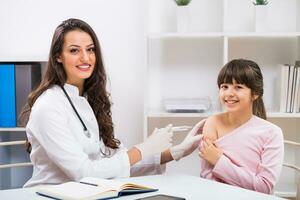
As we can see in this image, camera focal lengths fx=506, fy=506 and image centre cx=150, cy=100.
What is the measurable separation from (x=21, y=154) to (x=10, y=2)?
909 millimetres

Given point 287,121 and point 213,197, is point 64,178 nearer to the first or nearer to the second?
point 213,197

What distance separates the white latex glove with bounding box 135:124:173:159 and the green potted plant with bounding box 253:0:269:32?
870 millimetres

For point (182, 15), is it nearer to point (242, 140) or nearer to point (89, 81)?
point (89, 81)

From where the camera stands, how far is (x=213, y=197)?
1646 mm

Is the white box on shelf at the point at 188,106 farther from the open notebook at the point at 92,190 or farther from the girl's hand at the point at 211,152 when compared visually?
the open notebook at the point at 92,190

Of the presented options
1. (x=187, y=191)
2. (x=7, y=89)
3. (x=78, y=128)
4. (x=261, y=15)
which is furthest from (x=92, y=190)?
(x=261, y=15)

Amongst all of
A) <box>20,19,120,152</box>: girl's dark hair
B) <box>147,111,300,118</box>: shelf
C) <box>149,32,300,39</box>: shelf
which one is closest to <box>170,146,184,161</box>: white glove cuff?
<box>20,19,120,152</box>: girl's dark hair

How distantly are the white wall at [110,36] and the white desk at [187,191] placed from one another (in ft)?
3.71

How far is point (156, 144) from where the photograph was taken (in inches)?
86.7

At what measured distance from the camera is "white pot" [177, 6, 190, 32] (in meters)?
2.77

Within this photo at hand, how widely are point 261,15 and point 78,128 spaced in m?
1.25

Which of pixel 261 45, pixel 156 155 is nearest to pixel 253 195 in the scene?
pixel 156 155

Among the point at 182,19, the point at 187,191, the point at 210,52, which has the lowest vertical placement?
the point at 187,191

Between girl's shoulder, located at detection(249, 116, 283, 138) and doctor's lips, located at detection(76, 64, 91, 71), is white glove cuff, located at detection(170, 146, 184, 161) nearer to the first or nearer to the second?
girl's shoulder, located at detection(249, 116, 283, 138)
